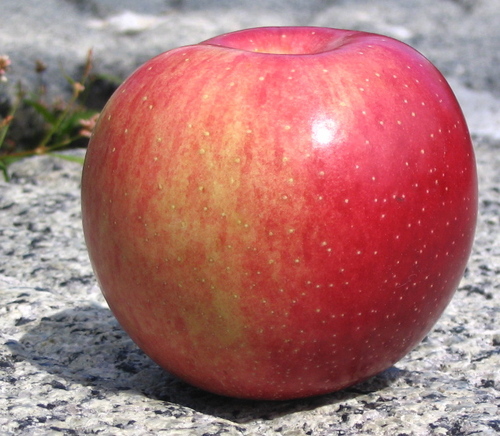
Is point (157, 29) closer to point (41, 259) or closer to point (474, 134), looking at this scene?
point (474, 134)

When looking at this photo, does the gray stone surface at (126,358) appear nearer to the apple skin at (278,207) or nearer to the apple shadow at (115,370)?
the apple shadow at (115,370)

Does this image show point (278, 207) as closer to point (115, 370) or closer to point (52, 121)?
point (115, 370)

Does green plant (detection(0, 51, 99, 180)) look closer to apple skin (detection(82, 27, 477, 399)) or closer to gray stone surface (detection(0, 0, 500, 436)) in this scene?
gray stone surface (detection(0, 0, 500, 436))

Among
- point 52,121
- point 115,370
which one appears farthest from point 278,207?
point 52,121

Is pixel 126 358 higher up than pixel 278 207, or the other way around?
pixel 278 207

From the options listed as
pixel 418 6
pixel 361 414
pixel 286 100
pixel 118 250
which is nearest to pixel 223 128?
pixel 286 100

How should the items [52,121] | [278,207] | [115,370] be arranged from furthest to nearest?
[52,121] → [115,370] → [278,207]
